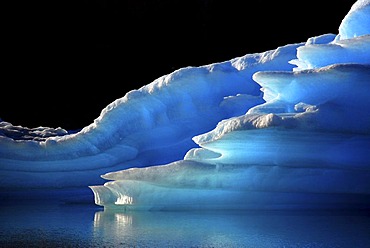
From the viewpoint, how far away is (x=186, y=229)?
2617 mm

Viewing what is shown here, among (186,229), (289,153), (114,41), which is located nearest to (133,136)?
(289,153)

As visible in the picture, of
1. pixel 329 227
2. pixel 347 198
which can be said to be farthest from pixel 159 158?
pixel 329 227

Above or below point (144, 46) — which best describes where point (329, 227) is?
below

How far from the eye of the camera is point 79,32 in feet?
41.1

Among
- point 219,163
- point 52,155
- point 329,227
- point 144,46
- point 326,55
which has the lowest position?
point 329,227

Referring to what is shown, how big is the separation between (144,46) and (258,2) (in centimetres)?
239

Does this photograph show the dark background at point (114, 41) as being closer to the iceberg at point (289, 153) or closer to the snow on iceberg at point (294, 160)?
the iceberg at point (289, 153)

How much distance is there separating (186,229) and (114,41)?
10.3 metres

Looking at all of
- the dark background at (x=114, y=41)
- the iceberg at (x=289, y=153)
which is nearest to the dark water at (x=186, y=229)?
the iceberg at (x=289, y=153)

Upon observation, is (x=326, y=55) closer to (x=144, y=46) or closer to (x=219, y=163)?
(x=219, y=163)

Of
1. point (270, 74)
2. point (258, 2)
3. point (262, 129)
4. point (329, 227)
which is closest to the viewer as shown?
point (329, 227)

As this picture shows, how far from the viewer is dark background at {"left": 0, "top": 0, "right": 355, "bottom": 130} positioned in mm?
11773

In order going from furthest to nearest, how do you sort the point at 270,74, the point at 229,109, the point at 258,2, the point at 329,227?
1. the point at 258,2
2. the point at 229,109
3. the point at 270,74
4. the point at 329,227

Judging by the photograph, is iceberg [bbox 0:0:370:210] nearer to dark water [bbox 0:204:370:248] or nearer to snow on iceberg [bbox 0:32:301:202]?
dark water [bbox 0:204:370:248]
